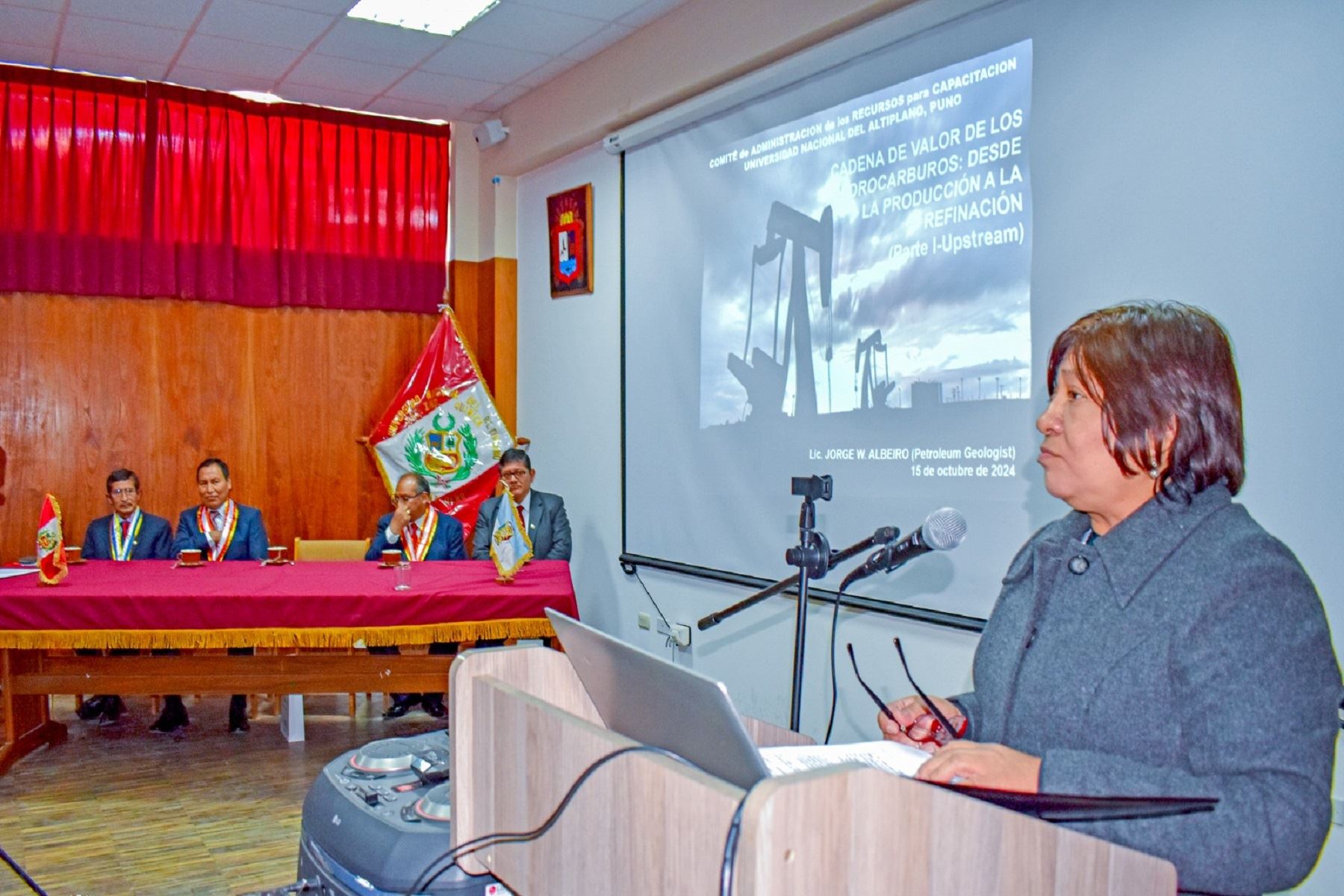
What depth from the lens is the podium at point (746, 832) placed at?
2.70 feet

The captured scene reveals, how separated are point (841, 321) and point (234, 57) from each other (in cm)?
350

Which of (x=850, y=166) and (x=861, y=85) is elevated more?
(x=861, y=85)

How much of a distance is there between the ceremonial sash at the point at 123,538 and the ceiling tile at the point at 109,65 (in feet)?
7.42

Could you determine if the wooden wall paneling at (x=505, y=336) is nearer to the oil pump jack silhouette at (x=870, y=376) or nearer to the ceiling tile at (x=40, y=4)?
the ceiling tile at (x=40, y=4)

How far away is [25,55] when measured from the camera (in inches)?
216

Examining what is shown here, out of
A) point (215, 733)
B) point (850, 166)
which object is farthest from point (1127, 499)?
point (215, 733)

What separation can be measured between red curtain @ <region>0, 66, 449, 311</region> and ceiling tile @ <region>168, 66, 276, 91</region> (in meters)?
0.10

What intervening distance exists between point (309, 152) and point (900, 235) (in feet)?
13.0

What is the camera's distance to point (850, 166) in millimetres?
3877

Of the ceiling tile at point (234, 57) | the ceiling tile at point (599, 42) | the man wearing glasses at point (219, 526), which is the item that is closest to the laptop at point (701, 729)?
the ceiling tile at point (599, 42)

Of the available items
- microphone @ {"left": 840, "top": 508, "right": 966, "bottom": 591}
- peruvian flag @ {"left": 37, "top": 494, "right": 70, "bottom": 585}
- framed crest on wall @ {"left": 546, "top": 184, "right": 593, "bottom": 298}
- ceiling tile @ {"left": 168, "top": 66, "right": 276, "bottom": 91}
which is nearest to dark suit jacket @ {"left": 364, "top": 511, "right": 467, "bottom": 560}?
framed crest on wall @ {"left": 546, "top": 184, "right": 593, "bottom": 298}

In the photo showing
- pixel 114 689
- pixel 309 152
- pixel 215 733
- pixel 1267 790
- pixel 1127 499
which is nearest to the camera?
pixel 1267 790

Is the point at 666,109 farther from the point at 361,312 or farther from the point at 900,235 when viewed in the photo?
the point at 361,312

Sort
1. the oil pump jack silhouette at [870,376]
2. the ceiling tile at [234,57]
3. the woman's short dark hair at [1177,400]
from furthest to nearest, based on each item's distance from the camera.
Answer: the ceiling tile at [234,57] < the oil pump jack silhouette at [870,376] < the woman's short dark hair at [1177,400]
